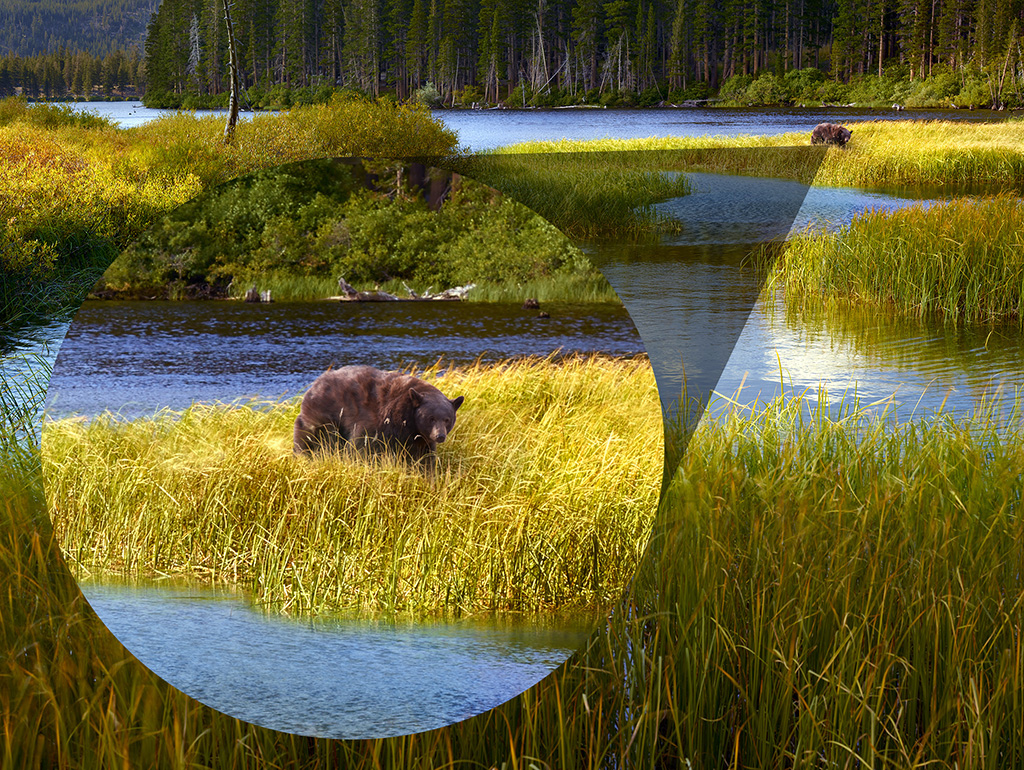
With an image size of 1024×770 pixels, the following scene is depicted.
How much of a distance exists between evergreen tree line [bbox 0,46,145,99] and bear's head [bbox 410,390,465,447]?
2040cm

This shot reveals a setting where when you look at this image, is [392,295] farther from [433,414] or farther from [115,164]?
[115,164]

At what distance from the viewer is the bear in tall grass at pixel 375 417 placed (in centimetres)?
194

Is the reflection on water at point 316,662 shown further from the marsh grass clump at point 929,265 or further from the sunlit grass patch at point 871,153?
the sunlit grass patch at point 871,153

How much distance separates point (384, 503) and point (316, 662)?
0.34 m

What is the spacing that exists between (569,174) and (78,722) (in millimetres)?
14996

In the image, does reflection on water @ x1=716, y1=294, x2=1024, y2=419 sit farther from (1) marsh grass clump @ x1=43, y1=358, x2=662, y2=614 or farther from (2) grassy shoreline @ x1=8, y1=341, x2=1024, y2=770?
(1) marsh grass clump @ x1=43, y1=358, x2=662, y2=614

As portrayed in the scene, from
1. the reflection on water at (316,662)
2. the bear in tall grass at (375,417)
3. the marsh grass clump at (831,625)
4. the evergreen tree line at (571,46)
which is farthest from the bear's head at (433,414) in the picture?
A: the evergreen tree line at (571,46)

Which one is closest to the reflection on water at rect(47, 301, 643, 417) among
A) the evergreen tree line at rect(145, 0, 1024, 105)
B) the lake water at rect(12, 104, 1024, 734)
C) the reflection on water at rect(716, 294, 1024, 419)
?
the lake water at rect(12, 104, 1024, 734)

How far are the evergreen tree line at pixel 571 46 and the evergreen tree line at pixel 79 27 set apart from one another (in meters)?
0.63

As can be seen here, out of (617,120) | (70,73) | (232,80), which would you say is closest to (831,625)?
Answer: (232,80)

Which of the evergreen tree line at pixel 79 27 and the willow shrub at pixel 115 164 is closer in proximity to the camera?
the willow shrub at pixel 115 164

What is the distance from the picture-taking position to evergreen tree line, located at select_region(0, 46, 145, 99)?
62.8ft

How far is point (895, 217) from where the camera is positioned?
9578 mm

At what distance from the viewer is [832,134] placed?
66.8 feet
